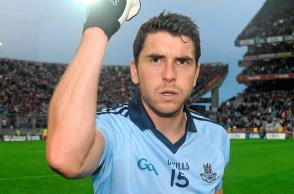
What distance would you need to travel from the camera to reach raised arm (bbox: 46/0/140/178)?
7.28 ft

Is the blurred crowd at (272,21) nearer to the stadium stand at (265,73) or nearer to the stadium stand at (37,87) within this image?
the stadium stand at (265,73)

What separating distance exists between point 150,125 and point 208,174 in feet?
1.71

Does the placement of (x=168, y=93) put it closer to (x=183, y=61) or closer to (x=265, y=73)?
(x=183, y=61)

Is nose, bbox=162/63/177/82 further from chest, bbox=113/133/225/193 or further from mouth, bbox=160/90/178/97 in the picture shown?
chest, bbox=113/133/225/193

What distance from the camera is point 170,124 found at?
3.17m

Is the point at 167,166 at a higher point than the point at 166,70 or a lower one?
lower

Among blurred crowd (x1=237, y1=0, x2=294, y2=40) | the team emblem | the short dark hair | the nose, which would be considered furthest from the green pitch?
blurred crowd (x1=237, y1=0, x2=294, y2=40)

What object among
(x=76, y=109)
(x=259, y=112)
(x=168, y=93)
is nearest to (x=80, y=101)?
(x=76, y=109)

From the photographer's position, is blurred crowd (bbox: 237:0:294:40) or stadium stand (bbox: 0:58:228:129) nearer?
stadium stand (bbox: 0:58:228:129)

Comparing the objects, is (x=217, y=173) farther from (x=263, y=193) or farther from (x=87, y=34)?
(x=263, y=193)

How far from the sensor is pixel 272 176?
1433 centimetres

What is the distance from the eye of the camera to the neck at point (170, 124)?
3.12 metres

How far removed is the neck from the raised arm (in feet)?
2.52

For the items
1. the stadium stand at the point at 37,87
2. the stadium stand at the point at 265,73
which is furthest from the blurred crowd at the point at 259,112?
the stadium stand at the point at 37,87
